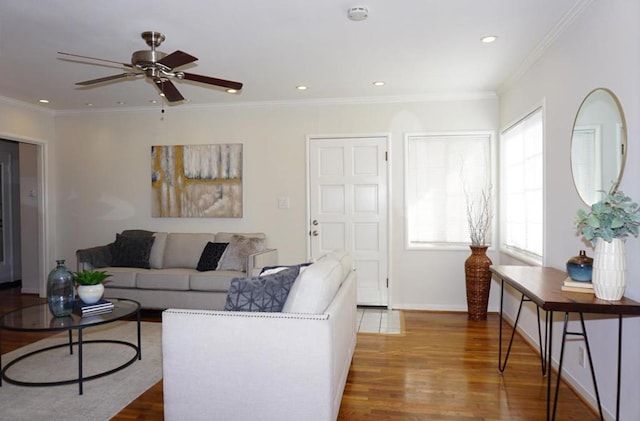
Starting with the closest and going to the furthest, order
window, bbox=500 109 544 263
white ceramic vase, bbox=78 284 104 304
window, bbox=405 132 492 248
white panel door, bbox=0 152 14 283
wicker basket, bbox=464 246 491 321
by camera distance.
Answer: white ceramic vase, bbox=78 284 104 304 → window, bbox=500 109 544 263 → wicker basket, bbox=464 246 491 321 → window, bbox=405 132 492 248 → white panel door, bbox=0 152 14 283

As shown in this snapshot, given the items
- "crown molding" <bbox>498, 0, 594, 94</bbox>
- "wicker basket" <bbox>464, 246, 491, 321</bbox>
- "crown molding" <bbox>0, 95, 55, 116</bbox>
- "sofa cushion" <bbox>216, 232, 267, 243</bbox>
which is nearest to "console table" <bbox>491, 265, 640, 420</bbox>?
"wicker basket" <bbox>464, 246, 491, 321</bbox>

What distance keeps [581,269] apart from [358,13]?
6.68 ft

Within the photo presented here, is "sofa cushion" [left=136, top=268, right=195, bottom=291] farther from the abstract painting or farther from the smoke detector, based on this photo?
the smoke detector

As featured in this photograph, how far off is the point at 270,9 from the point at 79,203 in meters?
4.37

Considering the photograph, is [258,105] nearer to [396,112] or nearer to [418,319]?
[396,112]

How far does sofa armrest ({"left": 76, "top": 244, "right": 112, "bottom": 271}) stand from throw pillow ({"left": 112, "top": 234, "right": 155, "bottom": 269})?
0.08 m

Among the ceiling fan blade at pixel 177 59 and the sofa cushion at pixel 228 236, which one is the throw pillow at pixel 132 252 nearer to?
the sofa cushion at pixel 228 236

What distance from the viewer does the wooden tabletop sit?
1.96 meters

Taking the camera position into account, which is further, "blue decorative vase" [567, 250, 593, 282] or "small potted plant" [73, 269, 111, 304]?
"small potted plant" [73, 269, 111, 304]

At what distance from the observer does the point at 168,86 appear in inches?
121

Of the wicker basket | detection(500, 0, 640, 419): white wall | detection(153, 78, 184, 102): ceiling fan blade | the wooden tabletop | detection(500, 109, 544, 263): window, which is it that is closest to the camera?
the wooden tabletop

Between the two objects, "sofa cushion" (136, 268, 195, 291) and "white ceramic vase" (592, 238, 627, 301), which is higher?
"white ceramic vase" (592, 238, 627, 301)

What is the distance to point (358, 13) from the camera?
108 inches

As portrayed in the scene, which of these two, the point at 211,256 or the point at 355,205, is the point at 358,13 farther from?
the point at 211,256
